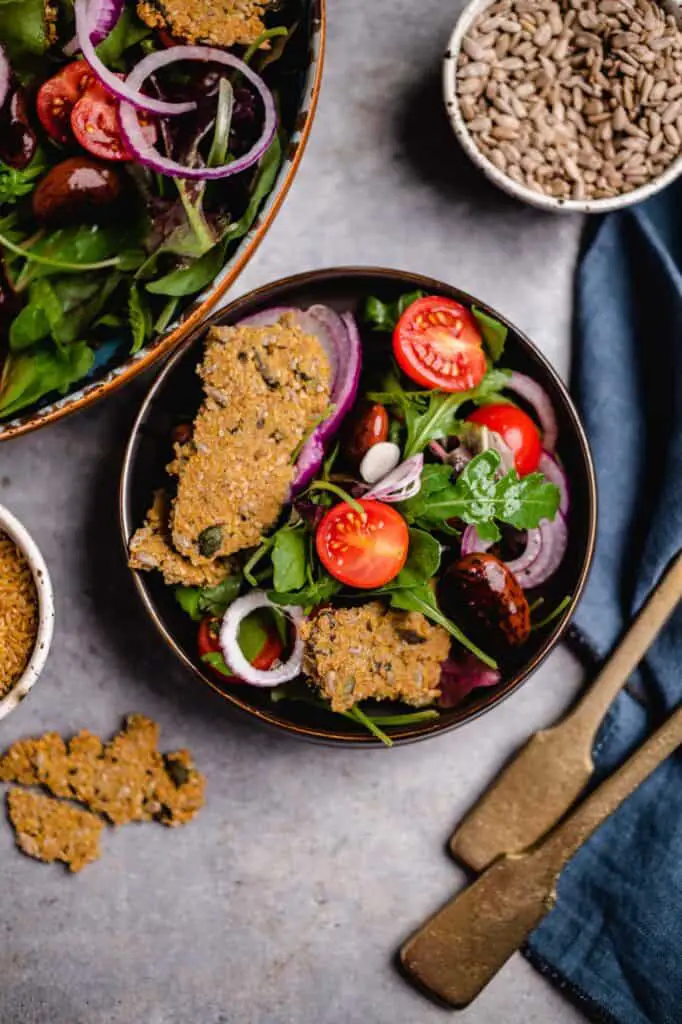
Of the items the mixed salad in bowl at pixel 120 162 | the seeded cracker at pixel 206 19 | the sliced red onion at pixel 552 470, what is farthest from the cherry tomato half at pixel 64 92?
the sliced red onion at pixel 552 470

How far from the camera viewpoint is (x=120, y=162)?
1.83 meters

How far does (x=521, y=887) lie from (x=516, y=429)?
92 centimetres

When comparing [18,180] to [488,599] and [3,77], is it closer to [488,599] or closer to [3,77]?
[3,77]

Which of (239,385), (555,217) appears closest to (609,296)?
(555,217)

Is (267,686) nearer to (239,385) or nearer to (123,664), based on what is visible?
(123,664)

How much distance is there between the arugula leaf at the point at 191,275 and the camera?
5.89 feet

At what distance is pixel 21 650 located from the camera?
2.04m

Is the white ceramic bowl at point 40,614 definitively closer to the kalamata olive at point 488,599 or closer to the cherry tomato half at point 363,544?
the cherry tomato half at point 363,544

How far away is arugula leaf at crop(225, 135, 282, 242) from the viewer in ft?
5.95

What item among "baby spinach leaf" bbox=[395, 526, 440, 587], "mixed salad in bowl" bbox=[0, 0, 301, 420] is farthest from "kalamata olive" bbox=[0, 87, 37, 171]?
"baby spinach leaf" bbox=[395, 526, 440, 587]

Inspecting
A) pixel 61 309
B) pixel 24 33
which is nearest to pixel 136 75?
pixel 24 33

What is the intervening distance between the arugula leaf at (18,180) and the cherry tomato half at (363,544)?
30.5 inches

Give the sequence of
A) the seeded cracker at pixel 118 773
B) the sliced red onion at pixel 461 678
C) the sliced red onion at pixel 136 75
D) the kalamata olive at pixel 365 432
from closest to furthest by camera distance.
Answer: the sliced red onion at pixel 136 75
the kalamata olive at pixel 365 432
the sliced red onion at pixel 461 678
the seeded cracker at pixel 118 773

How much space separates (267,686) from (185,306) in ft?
2.31
